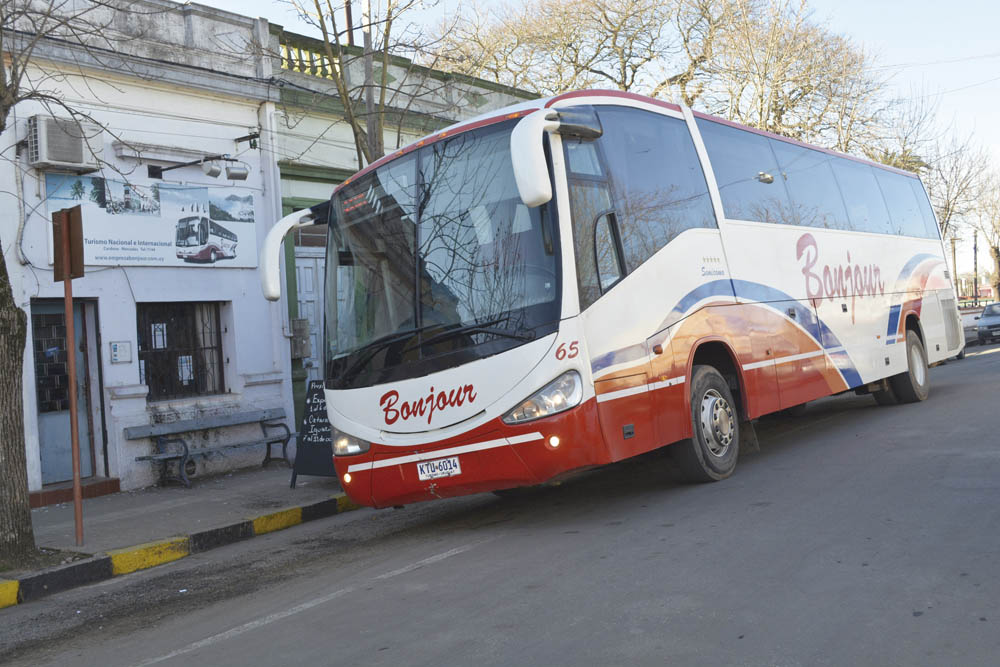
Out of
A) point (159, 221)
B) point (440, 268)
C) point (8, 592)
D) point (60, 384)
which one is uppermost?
point (159, 221)

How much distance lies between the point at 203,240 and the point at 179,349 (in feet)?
5.06

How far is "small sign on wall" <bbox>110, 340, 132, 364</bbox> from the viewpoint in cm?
1190

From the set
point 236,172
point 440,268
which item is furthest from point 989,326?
point 440,268

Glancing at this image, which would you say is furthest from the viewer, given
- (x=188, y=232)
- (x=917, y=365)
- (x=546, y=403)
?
(x=917, y=365)

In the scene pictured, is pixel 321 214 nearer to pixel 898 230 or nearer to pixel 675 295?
pixel 675 295

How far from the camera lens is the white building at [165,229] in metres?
11.3

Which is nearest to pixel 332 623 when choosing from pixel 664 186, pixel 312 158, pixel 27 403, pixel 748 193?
pixel 664 186

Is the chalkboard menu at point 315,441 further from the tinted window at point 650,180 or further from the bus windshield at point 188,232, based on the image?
the tinted window at point 650,180

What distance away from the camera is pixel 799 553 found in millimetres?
5465

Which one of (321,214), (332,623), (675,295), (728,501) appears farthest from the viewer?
(321,214)

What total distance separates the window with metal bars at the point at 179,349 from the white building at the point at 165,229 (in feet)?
0.06

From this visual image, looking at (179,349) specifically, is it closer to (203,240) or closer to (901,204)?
(203,240)

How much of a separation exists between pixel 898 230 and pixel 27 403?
39.0 ft

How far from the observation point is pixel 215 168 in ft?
42.5
